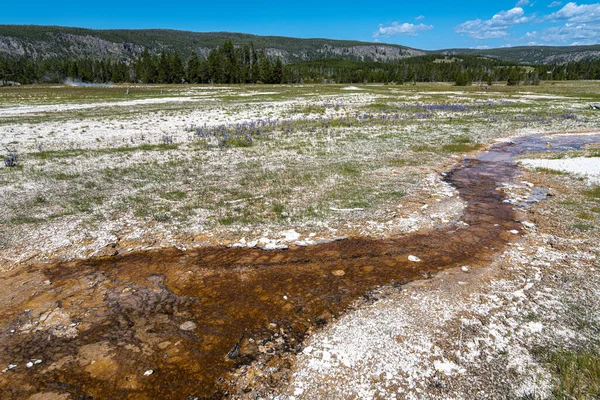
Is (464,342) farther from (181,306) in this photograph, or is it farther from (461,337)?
(181,306)

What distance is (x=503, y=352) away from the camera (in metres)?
5.40

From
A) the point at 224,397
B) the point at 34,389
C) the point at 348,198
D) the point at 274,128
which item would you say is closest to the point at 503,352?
the point at 224,397

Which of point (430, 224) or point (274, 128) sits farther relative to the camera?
point (274, 128)

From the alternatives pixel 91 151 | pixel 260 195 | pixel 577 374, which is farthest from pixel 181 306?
pixel 91 151

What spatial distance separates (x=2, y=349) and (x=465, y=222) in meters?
11.7

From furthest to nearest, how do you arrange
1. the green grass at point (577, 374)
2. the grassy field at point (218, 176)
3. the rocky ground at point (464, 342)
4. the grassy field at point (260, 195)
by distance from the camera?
the grassy field at point (218, 176)
the grassy field at point (260, 195)
the rocky ground at point (464, 342)
the green grass at point (577, 374)

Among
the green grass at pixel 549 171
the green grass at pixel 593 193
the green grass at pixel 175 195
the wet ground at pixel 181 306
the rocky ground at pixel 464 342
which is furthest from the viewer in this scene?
the green grass at pixel 549 171

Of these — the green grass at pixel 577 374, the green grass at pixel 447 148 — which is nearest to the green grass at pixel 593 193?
the green grass at pixel 447 148

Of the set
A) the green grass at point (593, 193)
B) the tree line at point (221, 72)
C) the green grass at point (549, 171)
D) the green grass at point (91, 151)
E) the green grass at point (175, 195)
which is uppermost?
the tree line at point (221, 72)

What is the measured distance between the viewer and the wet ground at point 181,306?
504 centimetres

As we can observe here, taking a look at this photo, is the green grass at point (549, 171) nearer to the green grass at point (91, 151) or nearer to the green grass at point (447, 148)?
the green grass at point (447, 148)

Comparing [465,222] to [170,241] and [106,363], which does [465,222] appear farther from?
[106,363]

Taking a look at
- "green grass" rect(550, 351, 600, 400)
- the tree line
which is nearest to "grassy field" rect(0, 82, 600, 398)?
"green grass" rect(550, 351, 600, 400)

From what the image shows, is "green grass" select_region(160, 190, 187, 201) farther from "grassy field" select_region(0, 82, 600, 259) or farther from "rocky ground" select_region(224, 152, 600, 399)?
"rocky ground" select_region(224, 152, 600, 399)
